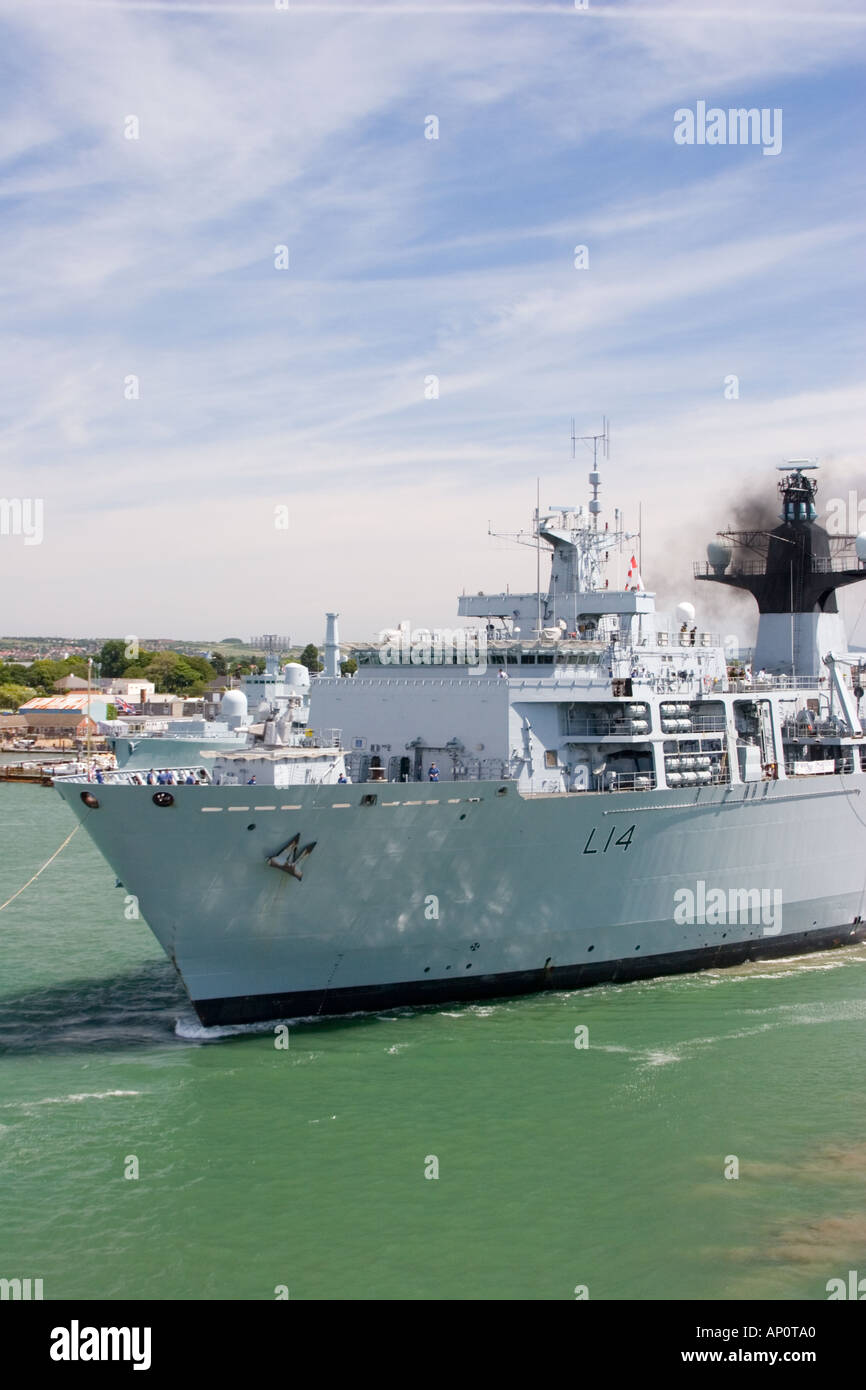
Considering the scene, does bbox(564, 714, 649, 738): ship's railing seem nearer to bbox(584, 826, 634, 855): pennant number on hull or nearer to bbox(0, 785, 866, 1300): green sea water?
bbox(584, 826, 634, 855): pennant number on hull

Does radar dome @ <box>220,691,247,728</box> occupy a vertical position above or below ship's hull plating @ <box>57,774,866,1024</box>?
above

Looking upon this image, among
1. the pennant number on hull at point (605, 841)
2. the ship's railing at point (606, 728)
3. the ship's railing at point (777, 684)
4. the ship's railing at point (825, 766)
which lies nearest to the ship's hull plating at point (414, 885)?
the pennant number on hull at point (605, 841)

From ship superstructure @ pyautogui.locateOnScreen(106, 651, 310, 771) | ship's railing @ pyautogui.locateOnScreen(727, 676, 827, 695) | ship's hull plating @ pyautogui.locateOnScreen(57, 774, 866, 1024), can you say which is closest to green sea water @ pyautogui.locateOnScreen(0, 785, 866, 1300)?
ship's hull plating @ pyautogui.locateOnScreen(57, 774, 866, 1024)

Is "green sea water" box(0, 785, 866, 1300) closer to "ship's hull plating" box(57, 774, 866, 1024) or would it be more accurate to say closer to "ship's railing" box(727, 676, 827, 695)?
"ship's hull plating" box(57, 774, 866, 1024)

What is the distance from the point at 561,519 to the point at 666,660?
4.04 meters

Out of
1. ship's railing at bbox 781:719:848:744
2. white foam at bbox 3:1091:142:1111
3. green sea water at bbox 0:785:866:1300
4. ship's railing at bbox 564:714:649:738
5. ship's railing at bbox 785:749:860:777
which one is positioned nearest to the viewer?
green sea water at bbox 0:785:866:1300

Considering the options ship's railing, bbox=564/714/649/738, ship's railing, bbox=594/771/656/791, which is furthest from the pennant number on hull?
ship's railing, bbox=564/714/649/738

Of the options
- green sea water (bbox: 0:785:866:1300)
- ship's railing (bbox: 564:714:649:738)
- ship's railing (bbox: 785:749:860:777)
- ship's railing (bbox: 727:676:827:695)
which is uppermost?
ship's railing (bbox: 727:676:827:695)

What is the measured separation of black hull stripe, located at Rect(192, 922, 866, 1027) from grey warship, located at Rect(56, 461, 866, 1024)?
48 millimetres

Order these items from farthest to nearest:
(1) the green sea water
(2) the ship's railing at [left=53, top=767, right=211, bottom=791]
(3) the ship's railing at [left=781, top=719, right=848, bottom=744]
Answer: (3) the ship's railing at [left=781, top=719, right=848, bottom=744] < (2) the ship's railing at [left=53, top=767, right=211, bottom=791] < (1) the green sea water

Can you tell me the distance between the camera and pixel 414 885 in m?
21.0

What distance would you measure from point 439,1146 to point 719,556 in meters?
21.0

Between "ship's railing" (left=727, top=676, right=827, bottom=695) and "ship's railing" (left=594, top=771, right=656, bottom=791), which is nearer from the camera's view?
"ship's railing" (left=594, top=771, right=656, bottom=791)

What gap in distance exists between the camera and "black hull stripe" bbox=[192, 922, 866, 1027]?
2081cm
